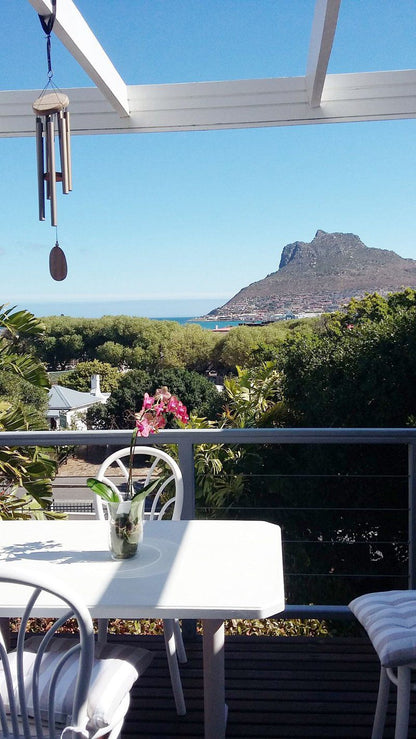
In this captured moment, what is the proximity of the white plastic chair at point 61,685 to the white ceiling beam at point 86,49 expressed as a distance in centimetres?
187

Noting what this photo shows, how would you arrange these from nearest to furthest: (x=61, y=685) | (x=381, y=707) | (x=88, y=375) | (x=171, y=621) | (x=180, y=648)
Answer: (x=61, y=685) < (x=381, y=707) < (x=171, y=621) < (x=180, y=648) < (x=88, y=375)

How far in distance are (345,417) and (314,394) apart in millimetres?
432

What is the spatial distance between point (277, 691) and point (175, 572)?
0.82m

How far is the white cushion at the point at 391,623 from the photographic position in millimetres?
1521

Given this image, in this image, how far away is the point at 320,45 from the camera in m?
2.51

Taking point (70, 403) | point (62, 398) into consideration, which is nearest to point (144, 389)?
point (70, 403)

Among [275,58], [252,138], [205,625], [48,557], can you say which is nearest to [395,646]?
[205,625]

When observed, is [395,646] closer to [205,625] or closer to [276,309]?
[205,625]

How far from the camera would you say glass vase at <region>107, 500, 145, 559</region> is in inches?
67.9

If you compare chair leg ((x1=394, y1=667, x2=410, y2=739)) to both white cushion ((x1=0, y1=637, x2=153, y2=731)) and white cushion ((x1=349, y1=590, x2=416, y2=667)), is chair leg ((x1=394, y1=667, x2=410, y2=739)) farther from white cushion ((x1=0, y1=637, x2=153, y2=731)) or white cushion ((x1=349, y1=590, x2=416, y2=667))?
white cushion ((x1=0, y1=637, x2=153, y2=731))

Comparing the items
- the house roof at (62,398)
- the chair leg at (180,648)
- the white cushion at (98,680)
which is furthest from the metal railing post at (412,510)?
the house roof at (62,398)

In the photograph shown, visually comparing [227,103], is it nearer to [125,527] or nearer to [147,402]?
[147,402]

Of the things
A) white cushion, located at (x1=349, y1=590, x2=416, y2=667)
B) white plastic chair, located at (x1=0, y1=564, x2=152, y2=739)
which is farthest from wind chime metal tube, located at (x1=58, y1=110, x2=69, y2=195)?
white cushion, located at (x1=349, y1=590, x2=416, y2=667)

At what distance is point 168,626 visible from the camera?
2.07m
